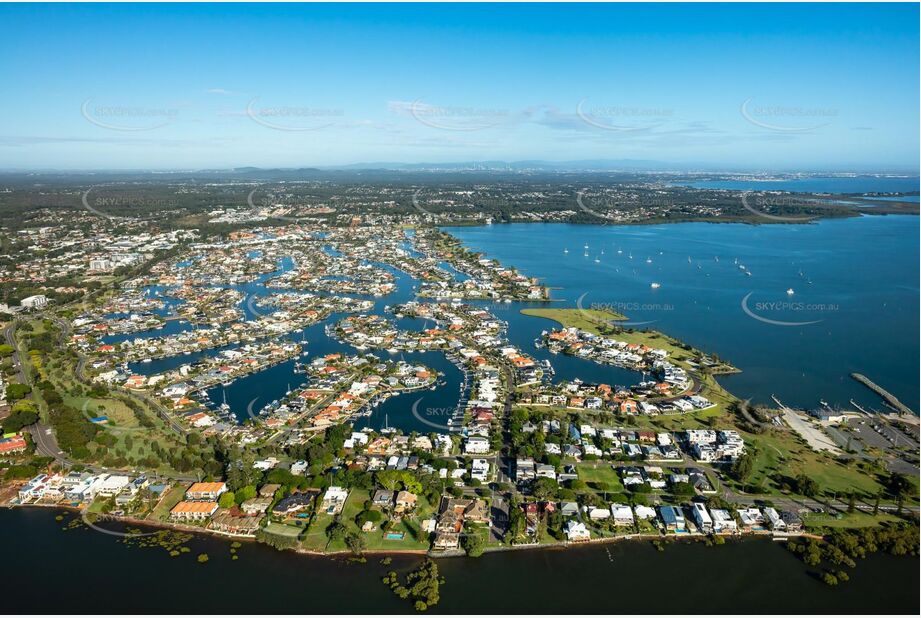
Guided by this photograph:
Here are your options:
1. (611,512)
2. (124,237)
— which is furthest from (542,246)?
(611,512)

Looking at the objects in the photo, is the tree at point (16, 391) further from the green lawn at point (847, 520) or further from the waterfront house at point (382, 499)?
the green lawn at point (847, 520)

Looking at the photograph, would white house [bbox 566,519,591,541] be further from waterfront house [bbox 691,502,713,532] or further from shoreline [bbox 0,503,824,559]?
waterfront house [bbox 691,502,713,532]

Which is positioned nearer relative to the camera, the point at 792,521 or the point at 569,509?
the point at 792,521

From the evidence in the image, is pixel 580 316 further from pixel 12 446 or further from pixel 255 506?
pixel 12 446

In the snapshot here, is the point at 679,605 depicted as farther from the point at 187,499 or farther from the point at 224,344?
the point at 224,344

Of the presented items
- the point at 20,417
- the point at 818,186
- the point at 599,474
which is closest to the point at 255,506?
the point at 599,474

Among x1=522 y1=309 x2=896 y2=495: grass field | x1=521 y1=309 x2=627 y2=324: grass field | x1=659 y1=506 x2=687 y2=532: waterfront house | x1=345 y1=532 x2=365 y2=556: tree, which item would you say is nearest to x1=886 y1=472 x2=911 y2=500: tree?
x1=522 y1=309 x2=896 y2=495: grass field

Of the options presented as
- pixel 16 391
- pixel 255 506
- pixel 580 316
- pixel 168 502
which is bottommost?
pixel 168 502
